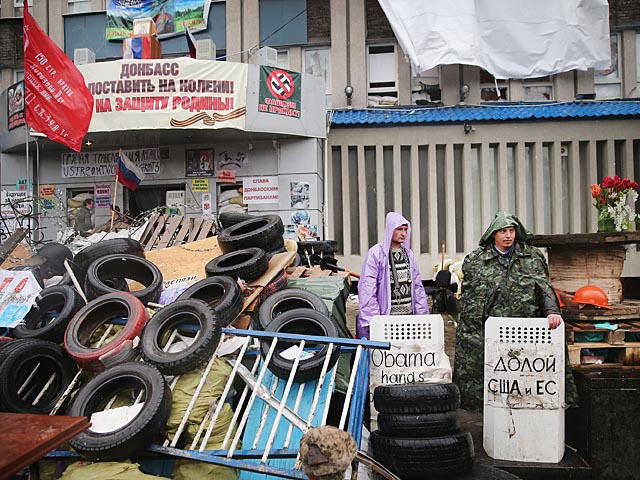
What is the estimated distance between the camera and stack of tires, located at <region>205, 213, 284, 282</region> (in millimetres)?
5520

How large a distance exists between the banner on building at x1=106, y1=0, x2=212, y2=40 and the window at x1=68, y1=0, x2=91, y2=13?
98 centimetres

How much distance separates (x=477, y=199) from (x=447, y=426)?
35.7 ft

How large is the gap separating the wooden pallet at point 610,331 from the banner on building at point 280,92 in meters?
8.08

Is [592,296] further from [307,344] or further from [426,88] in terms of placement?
[426,88]

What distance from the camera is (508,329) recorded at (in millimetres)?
3881

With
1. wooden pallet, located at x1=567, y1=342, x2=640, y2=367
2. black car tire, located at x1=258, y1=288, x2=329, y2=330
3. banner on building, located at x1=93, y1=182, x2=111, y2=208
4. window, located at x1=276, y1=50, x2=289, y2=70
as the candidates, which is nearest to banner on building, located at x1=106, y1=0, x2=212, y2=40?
window, located at x1=276, y1=50, x2=289, y2=70

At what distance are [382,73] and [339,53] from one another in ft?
4.33

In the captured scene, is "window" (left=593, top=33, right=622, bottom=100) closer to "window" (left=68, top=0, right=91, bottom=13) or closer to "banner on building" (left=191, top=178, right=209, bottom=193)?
"banner on building" (left=191, top=178, right=209, bottom=193)

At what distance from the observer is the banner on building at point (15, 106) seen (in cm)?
1159

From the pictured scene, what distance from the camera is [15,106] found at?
1174 centimetres

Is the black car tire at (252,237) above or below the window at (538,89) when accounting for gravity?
below

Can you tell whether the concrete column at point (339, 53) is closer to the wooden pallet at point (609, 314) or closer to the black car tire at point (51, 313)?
the black car tire at point (51, 313)

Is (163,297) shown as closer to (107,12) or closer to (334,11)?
(334,11)

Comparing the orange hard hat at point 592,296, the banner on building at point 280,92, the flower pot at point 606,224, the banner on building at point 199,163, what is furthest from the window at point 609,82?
the orange hard hat at point 592,296
